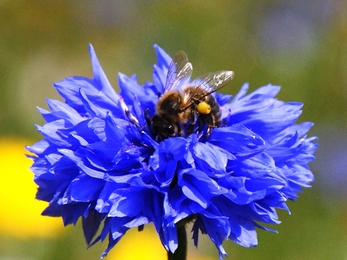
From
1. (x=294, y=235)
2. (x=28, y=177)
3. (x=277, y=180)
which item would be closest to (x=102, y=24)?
(x=28, y=177)

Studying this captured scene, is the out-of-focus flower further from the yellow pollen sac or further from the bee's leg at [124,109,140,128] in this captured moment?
the yellow pollen sac

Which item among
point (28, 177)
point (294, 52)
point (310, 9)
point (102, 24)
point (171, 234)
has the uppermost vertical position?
point (102, 24)

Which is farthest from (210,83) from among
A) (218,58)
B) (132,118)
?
(218,58)

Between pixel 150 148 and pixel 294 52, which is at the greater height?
pixel 294 52

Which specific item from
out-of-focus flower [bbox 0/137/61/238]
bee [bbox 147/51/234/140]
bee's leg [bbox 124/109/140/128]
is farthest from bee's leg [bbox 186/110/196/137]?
out-of-focus flower [bbox 0/137/61/238]

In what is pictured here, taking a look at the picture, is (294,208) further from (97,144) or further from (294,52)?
(97,144)

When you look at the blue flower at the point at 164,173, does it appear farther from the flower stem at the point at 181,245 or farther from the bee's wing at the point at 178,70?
the bee's wing at the point at 178,70

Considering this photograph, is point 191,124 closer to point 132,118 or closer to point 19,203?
point 132,118
